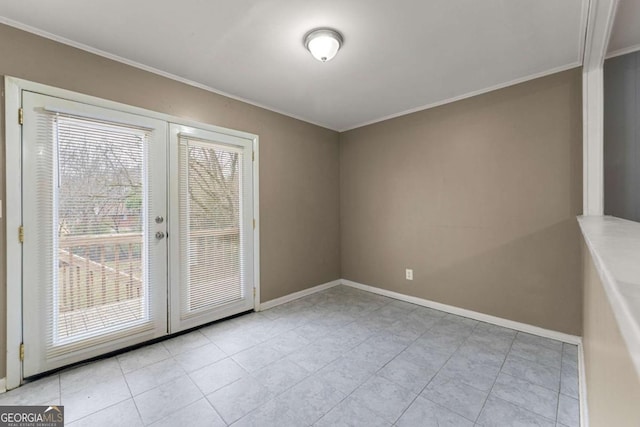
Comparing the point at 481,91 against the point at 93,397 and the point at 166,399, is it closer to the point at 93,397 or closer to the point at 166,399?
the point at 166,399

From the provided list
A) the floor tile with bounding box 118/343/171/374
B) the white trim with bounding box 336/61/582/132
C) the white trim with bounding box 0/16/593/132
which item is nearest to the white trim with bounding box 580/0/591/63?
the white trim with bounding box 0/16/593/132

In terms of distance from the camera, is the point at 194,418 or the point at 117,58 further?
the point at 117,58

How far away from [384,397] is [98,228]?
7.85ft

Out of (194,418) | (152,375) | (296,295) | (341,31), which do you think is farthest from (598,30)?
(152,375)

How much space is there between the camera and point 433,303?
10.4 feet

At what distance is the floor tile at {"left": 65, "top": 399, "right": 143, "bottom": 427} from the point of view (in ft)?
4.89

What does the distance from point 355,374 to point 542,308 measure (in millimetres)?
1860

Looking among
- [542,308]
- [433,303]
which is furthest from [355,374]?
[542,308]

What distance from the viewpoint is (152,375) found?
1929mm

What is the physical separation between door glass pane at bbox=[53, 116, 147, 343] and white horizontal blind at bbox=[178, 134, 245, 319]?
0.34 meters

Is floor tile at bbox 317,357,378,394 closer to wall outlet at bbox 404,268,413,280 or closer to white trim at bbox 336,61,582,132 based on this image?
wall outlet at bbox 404,268,413,280

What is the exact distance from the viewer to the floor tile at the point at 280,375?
181 cm

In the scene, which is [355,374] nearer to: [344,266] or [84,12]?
[344,266]

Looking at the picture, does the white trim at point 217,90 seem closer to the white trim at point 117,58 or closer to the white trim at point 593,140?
the white trim at point 117,58
